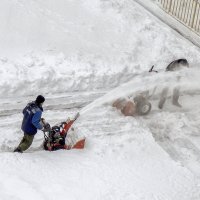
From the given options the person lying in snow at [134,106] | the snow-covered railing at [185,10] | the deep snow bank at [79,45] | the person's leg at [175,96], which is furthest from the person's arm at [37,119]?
the snow-covered railing at [185,10]

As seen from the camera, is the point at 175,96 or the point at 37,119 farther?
the point at 175,96

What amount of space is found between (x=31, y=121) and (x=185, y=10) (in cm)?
903

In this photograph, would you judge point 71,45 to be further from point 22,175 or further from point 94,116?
point 22,175

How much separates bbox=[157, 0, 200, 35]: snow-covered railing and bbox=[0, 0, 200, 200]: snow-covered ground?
898mm

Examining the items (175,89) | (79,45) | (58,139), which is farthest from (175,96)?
(58,139)

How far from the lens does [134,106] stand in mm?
11828

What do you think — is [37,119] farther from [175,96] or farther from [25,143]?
[175,96]

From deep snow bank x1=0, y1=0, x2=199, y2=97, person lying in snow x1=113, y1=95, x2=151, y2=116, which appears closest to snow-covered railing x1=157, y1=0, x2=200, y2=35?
deep snow bank x1=0, y1=0, x2=199, y2=97

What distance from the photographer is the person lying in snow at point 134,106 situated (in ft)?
38.7

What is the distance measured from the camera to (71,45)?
14.2 metres

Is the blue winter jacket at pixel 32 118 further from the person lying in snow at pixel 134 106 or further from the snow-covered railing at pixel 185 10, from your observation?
the snow-covered railing at pixel 185 10

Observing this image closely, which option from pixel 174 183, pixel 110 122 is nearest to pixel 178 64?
pixel 110 122

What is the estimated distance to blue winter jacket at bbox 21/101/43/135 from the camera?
9445mm

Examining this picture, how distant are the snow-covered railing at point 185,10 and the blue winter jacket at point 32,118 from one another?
27.6 ft
